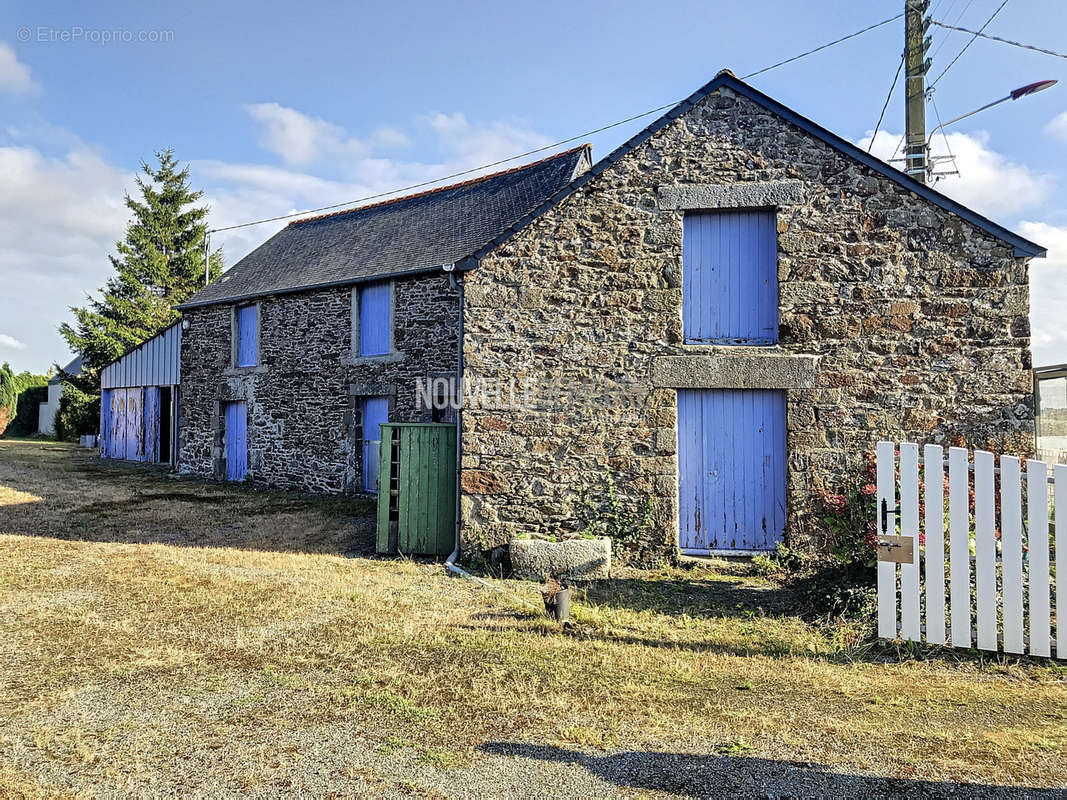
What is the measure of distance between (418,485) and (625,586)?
2.96m

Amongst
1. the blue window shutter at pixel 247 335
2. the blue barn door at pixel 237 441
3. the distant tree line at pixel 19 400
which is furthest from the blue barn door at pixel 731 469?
the distant tree line at pixel 19 400

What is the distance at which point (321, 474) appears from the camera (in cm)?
1484

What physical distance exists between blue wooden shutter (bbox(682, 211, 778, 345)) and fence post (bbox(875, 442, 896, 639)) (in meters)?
Result: 2.99

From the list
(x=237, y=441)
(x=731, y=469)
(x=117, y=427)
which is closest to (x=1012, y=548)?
(x=731, y=469)

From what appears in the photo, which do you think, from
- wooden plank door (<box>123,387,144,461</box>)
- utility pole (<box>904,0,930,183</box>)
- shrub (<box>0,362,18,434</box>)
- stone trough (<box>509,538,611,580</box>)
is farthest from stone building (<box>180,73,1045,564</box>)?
shrub (<box>0,362,18,434</box>)

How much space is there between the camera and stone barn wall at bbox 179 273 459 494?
13312mm

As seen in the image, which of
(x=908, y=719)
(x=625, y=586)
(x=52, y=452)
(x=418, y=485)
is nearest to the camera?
(x=908, y=719)

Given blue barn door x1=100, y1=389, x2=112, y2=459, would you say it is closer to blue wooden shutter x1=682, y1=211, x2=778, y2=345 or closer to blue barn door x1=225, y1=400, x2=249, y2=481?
blue barn door x1=225, y1=400, x2=249, y2=481

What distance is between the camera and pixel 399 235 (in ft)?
51.6

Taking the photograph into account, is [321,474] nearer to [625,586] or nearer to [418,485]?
[418,485]

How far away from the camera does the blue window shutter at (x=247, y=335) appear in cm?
1656

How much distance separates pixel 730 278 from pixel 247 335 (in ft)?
42.1

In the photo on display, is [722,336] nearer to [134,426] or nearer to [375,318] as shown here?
[375,318]

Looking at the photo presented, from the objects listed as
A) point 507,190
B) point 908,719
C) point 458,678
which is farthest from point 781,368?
point 507,190
